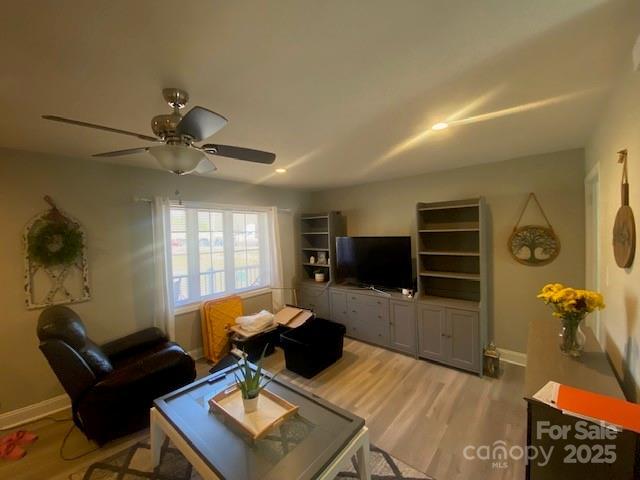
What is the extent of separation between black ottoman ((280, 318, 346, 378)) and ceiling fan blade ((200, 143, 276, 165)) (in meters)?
2.10

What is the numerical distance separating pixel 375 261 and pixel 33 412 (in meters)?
3.82

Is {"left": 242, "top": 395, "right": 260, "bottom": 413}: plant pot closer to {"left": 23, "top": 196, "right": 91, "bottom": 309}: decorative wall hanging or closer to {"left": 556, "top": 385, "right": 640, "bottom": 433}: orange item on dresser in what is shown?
{"left": 556, "top": 385, "right": 640, "bottom": 433}: orange item on dresser

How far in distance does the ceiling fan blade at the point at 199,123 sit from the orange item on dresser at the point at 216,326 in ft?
8.46

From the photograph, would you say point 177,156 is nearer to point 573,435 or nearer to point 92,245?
point 92,245

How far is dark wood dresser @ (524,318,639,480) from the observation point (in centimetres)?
99

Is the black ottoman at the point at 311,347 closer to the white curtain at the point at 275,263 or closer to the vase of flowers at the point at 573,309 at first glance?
the white curtain at the point at 275,263

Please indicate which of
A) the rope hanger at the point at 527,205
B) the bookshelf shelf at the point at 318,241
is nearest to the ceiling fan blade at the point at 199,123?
the bookshelf shelf at the point at 318,241

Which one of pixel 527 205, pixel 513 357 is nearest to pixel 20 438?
pixel 513 357

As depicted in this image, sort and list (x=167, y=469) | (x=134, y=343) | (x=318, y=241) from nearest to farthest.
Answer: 1. (x=167, y=469)
2. (x=134, y=343)
3. (x=318, y=241)

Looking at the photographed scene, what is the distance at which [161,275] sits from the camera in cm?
301

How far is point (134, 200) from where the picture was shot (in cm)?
290

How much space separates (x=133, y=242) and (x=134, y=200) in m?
0.46

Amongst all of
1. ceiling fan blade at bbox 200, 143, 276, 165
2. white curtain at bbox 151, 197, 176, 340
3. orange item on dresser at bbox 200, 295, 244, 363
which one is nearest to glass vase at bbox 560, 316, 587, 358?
ceiling fan blade at bbox 200, 143, 276, 165

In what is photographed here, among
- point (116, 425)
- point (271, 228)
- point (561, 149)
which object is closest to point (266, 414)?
point (116, 425)
